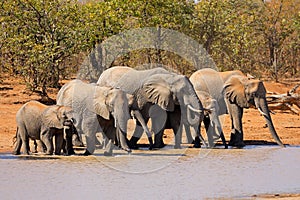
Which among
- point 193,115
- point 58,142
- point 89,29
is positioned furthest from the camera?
point 89,29

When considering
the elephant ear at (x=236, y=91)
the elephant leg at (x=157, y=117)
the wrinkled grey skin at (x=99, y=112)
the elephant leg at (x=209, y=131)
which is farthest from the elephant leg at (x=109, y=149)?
the elephant ear at (x=236, y=91)

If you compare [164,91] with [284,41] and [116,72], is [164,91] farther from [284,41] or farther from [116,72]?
[284,41]

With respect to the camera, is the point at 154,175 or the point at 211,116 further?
the point at 211,116

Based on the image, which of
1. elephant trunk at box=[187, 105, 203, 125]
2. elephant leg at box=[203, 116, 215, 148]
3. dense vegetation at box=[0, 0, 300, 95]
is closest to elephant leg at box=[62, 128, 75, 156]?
elephant trunk at box=[187, 105, 203, 125]

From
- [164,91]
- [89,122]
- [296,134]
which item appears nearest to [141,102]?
[164,91]

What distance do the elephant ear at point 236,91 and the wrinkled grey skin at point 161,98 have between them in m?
1.08

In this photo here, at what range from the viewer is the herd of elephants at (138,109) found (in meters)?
14.1

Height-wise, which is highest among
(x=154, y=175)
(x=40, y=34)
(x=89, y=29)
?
Result: (x=89, y=29)

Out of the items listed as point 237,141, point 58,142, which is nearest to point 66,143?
point 58,142

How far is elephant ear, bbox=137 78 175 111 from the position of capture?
1602 centimetres

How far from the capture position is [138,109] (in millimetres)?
16203

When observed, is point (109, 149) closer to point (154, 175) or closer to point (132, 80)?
point (154, 175)

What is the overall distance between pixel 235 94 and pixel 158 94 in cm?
182

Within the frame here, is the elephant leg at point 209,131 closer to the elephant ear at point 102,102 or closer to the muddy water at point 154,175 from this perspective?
the muddy water at point 154,175
